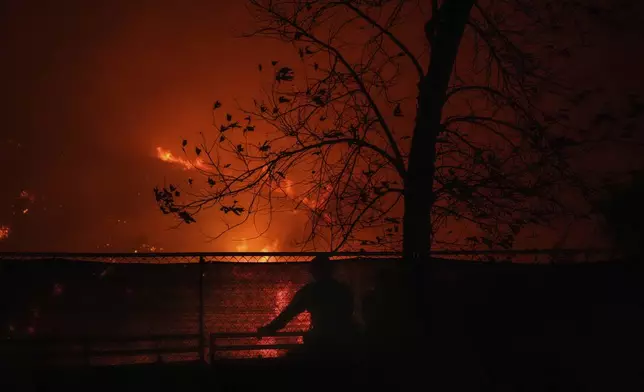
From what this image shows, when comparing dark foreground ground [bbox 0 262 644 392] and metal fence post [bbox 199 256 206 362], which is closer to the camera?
dark foreground ground [bbox 0 262 644 392]

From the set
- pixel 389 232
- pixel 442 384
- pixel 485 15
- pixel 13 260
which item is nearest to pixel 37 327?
pixel 13 260

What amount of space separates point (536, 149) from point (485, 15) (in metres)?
2.15

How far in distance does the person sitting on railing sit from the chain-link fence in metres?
0.11

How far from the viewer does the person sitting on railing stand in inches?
267

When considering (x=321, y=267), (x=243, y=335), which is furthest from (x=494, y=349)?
(x=243, y=335)

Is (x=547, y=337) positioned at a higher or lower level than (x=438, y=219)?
lower

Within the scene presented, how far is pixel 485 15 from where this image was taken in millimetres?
9328

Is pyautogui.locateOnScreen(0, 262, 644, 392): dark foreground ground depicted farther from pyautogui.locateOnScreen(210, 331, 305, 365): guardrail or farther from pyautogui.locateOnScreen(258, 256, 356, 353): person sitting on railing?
pyautogui.locateOnScreen(258, 256, 356, 353): person sitting on railing

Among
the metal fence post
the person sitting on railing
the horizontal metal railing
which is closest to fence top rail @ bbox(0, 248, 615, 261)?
the horizontal metal railing

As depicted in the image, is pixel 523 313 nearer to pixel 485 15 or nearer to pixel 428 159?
pixel 428 159

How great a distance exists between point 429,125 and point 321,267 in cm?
315

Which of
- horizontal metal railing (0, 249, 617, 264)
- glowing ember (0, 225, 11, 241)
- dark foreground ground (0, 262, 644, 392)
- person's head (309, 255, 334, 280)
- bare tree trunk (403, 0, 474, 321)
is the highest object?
glowing ember (0, 225, 11, 241)

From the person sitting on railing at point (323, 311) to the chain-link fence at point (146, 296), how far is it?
0.37ft

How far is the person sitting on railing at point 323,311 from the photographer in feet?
22.2
